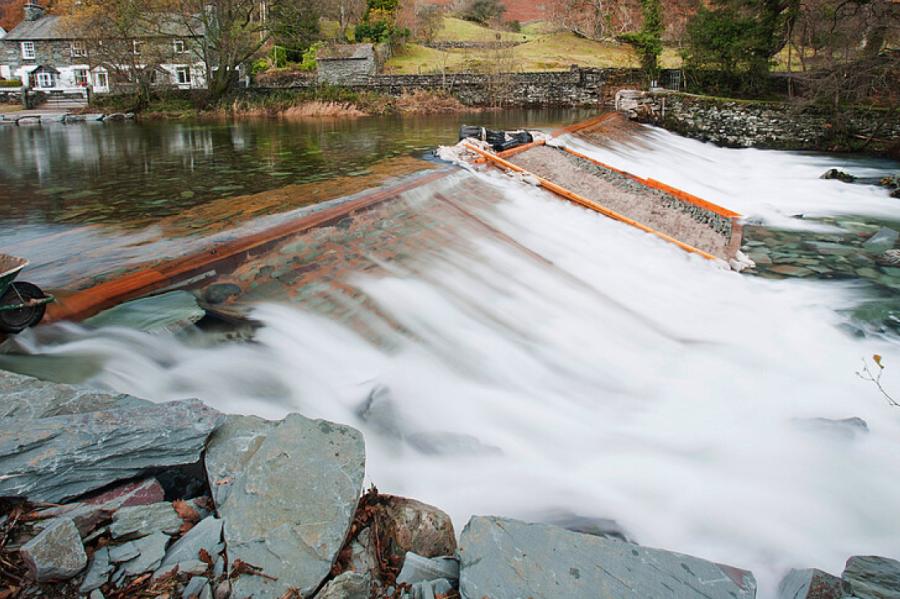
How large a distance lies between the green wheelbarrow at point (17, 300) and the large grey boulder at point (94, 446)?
1.36 metres

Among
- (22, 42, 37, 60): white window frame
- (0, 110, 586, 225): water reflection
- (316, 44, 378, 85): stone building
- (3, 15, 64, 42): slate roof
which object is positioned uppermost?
(3, 15, 64, 42): slate roof

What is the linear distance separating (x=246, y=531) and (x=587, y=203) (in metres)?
8.59

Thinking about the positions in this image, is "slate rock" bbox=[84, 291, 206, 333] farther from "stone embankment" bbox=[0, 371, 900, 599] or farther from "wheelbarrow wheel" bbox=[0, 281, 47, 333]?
"stone embankment" bbox=[0, 371, 900, 599]

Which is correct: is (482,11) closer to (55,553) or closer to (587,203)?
(587,203)

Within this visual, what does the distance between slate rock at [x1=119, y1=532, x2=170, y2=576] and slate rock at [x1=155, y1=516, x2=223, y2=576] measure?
0.09 ft

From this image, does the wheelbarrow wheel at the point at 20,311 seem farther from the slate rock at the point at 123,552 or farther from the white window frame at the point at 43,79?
the white window frame at the point at 43,79

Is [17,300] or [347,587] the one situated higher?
[17,300]

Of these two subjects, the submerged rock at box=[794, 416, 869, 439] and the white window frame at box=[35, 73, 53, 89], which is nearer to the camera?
the submerged rock at box=[794, 416, 869, 439]

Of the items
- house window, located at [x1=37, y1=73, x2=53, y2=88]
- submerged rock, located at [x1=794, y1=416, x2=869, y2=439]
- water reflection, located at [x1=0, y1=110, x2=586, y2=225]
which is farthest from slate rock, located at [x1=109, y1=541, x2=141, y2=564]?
house window, located at [x1=37, y1=73, x2=53, y2=88]

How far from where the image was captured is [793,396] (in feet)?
17.4

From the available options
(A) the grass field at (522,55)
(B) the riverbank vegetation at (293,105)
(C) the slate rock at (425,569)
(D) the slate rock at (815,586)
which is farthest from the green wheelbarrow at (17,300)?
(A) the grass field at (522,55)

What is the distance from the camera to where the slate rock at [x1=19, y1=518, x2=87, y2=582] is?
2.22 m

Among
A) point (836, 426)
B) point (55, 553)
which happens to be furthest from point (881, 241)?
point (55, 553)

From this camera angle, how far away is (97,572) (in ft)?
7.57
